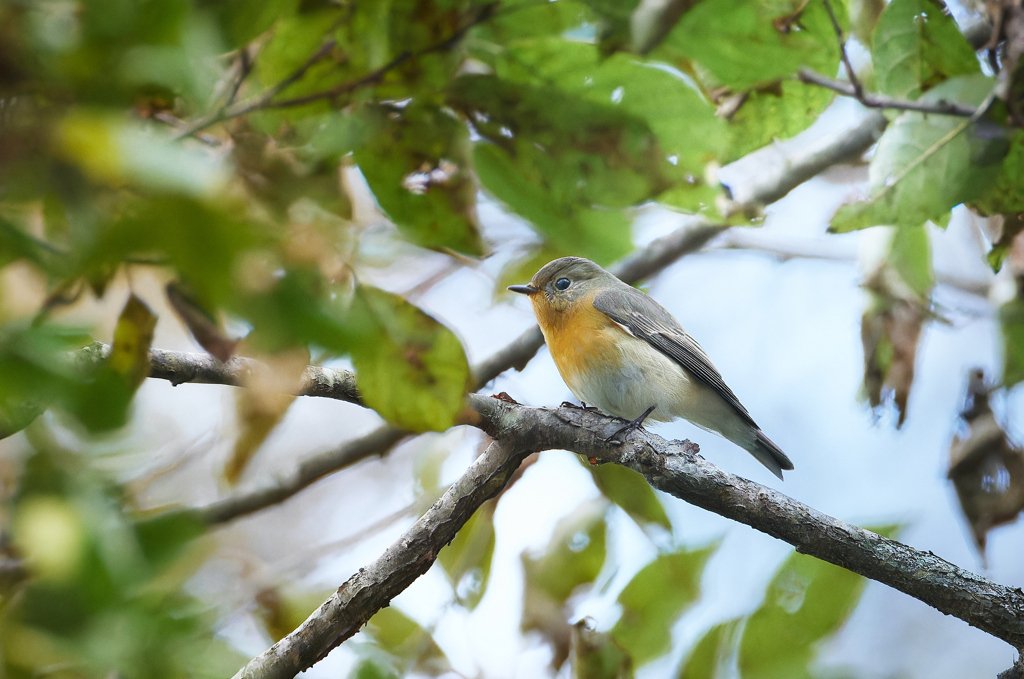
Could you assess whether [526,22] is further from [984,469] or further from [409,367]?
[984,469]

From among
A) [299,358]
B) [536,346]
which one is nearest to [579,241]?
[299,358]

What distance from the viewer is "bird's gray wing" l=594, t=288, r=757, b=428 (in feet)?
10.2

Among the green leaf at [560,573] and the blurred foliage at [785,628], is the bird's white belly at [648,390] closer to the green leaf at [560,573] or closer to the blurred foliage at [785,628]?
the green leaf at [560,573]

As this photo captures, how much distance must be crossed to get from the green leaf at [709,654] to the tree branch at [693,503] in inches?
21.1

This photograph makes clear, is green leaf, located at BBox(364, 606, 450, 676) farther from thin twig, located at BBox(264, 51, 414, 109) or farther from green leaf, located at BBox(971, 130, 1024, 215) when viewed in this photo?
green leaf, located at BBox(971, 130, 1024, 215)

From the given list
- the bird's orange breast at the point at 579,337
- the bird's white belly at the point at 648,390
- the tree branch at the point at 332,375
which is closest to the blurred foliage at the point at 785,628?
the tree branch at the point at 332,375

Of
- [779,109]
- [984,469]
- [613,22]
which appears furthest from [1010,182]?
[613,22]

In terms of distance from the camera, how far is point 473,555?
149 centimetres

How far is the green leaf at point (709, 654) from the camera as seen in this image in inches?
45.0

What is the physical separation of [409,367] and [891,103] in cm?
104

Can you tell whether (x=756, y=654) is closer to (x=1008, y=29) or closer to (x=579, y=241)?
(x=579, y=241)

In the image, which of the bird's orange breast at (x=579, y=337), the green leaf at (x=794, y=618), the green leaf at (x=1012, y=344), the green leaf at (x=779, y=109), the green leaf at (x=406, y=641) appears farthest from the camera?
the bird's orange breast at (x=579, y=337)

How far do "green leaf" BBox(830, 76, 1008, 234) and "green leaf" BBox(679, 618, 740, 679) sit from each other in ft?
2.36

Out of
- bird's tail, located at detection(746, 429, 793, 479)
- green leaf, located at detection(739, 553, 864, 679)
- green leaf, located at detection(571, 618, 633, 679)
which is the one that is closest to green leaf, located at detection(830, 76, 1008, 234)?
green leaf, located at detection(739, 553, 864, 679)
